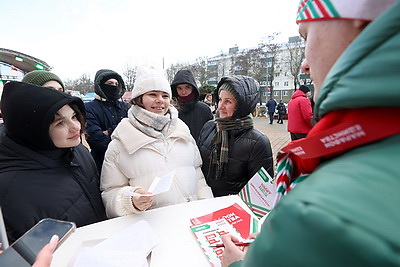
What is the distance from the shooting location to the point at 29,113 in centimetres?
134

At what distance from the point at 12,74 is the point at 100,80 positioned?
722 centimetres

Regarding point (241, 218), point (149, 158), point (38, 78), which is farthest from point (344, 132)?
point (38, 78)

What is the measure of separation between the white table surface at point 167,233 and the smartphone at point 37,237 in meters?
0.20

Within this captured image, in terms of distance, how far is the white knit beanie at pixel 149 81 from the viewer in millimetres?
2051

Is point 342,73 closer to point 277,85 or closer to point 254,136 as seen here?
point 254,136

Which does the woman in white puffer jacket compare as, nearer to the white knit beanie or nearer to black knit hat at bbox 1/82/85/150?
the white knit beanie

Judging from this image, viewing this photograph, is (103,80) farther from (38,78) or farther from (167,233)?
(167,233)

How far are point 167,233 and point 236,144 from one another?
3.62 ft

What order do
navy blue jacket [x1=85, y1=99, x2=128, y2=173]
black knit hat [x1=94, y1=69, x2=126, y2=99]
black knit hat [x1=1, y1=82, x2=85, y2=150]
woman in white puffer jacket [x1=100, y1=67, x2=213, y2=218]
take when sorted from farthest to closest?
black knit hat [x1=94, y1=69, x2=126, y2=99] < navy blue jacket [x1=85, y1=99, x2=128, y2=173] < woman in white puffer jacket [x1=100, y1=67, x2=213, y2=218] < black knit hat [x1=1, y1=82, x2=85, y2=150]

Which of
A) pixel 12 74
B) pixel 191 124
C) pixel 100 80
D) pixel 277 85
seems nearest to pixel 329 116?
pixel 191 124

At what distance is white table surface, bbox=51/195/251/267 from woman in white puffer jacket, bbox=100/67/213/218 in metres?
0.13

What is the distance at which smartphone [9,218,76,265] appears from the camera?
86 cm

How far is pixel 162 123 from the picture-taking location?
1.92m

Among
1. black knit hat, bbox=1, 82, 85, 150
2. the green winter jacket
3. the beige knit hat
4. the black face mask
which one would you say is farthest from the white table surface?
the black face mask
